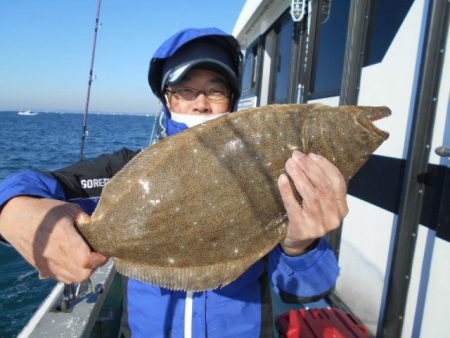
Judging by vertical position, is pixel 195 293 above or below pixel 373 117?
below

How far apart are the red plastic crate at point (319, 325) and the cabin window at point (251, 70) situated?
263 inches

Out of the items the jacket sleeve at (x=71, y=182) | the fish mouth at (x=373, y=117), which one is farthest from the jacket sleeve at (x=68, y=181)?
the fish mouth at (x=373, y=117)

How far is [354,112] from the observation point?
1.68m

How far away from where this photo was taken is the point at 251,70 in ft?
31.5

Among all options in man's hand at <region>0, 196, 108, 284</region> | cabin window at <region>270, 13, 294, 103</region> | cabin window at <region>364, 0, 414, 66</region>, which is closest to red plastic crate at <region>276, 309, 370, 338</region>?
man's hand at <region>0, 196, 108, 284</region>

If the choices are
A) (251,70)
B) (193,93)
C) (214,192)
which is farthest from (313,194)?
(251,70)

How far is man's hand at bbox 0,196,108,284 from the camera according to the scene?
4.52 ft

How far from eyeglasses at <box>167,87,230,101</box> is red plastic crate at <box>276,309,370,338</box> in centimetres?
186

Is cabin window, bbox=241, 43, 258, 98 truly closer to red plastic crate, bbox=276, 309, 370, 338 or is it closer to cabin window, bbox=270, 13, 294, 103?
cabin window, bbox=270, 13, 294, 103

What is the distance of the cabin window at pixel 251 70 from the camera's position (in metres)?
8.80

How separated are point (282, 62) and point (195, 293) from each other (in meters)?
5.46

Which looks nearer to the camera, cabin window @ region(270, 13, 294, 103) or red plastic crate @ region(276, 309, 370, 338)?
red plastic crate @ region(276, 309, 370, 338)

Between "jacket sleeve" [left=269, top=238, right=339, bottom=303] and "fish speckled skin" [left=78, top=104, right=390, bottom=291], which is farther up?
"fish speckled skin" [left=78, top=104, right=390, bottom=291]

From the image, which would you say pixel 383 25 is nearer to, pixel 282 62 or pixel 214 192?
pixel 214 192
